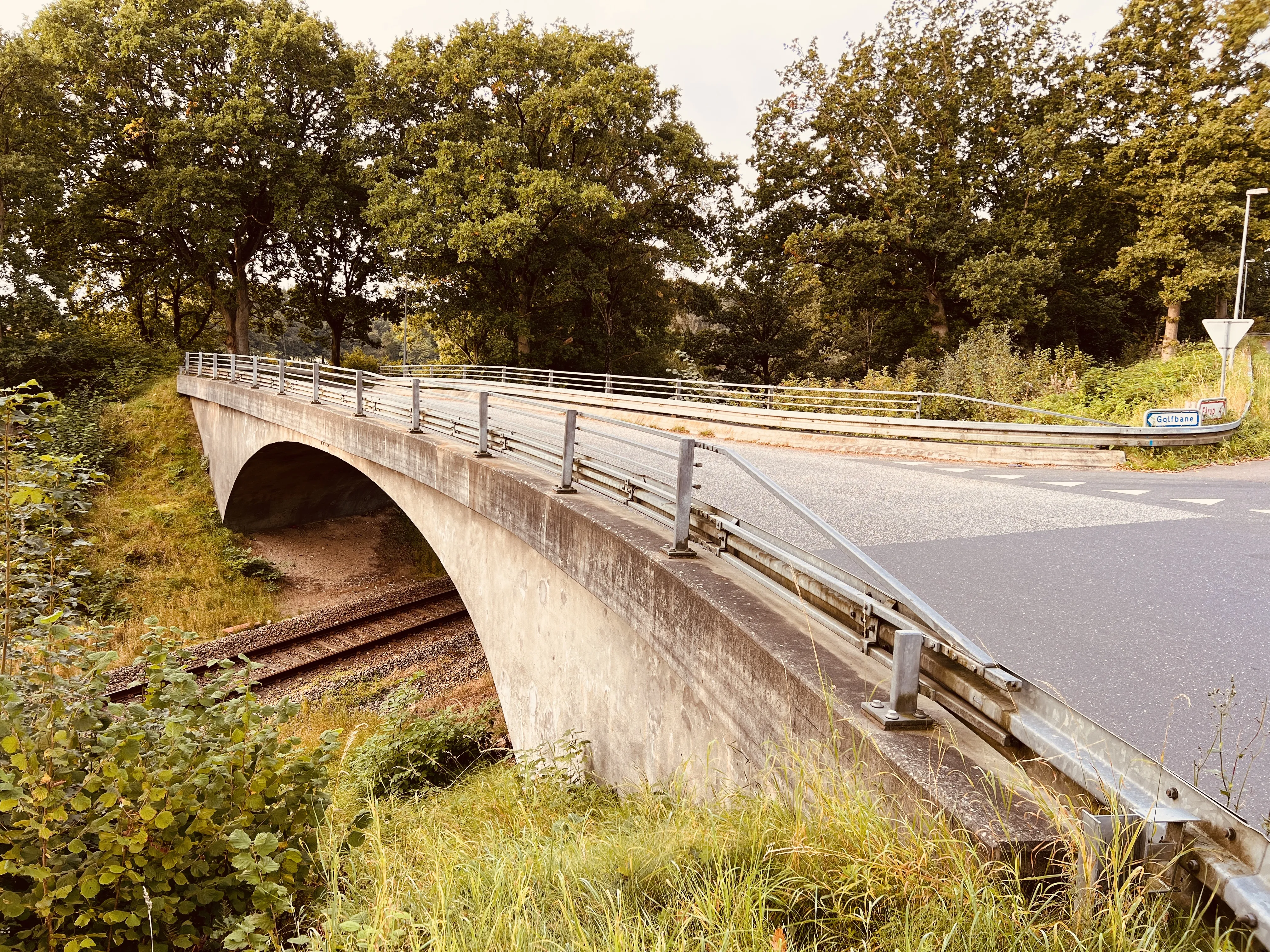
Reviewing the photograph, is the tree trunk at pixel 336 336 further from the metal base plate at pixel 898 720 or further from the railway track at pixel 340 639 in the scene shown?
the metal base plate at pixel 898 720

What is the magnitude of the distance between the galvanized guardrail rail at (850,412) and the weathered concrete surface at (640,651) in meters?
7.84

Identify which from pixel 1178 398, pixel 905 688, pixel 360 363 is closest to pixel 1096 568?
pixel 905 688

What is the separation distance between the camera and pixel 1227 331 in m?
11.3

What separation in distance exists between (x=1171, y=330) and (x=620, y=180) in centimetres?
2175

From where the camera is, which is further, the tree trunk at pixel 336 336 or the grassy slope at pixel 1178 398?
the tree trunk at pixel 336 336

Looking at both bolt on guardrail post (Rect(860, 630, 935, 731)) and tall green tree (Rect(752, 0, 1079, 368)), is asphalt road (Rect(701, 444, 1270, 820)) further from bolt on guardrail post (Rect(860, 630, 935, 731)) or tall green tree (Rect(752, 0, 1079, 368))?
tall green tree (Rect(752, 0, 1079, 368))

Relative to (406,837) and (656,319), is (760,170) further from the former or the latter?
(406,837)

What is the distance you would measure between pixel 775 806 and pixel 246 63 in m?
32.5

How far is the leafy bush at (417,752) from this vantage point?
681cm

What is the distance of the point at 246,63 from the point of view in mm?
25547

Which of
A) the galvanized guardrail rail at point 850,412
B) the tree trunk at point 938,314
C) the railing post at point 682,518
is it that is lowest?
the railing post at point 682,518

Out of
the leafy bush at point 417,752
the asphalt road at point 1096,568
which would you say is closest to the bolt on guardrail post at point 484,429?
the asphalt road at point 1096,568

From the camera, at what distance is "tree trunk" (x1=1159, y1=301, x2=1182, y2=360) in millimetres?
22955

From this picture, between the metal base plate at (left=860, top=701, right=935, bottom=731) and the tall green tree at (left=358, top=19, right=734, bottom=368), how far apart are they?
76.5 ft
